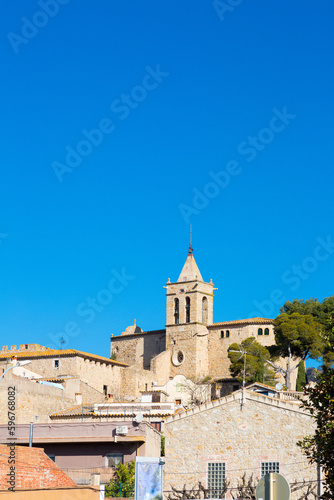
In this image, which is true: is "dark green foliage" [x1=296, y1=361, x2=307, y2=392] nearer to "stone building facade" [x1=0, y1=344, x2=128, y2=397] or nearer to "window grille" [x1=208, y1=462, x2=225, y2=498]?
"stone building facade" [x1=0, y1=344, x2=128, y2=397]

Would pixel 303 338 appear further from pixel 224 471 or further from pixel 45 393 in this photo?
pixel 224 471

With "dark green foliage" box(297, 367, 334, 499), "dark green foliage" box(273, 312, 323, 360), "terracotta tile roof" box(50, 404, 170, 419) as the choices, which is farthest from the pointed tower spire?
"dark green foliage" box(297, 367, 334, 499)

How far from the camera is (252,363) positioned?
67.4 meters

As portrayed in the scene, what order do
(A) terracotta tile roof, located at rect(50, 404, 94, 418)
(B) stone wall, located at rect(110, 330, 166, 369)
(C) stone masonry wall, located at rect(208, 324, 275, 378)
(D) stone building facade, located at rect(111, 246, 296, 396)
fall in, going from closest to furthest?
(A) terracotta tile roof, located at rect(50, 404, 94, 418), (C) stone masonry wall, located at rect(208, 324, 275, 378), (D) stone building facade, located at rect(111, 246, 296, 396), (B) stone wall, located at rect(110, 330, 166, 369)

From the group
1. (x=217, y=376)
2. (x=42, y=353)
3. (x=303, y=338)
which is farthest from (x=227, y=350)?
(x=42, y=353)

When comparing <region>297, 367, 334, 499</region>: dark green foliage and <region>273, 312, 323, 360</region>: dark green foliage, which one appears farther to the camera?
<region>273, 312, 323, 360</region>: dark green foliage

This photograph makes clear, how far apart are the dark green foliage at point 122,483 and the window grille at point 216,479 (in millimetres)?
3261

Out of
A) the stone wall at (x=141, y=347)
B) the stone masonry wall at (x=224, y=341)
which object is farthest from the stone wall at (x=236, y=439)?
the stone wall at (x=141, y=347)

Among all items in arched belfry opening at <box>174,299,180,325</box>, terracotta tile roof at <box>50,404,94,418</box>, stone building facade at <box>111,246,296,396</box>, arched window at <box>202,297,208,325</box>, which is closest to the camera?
terracotta tile roof at <box>50,404,94,418</box>

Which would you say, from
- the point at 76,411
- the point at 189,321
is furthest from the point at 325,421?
the point at 189,321

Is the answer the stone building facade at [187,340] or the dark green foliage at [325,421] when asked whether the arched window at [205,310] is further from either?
the dark green foliage at [325,421]

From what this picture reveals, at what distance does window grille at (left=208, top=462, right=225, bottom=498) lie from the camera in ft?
103

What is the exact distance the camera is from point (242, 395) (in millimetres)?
33000

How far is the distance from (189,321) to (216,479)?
1844 inches
